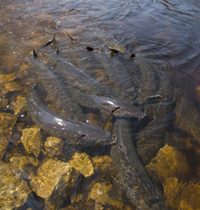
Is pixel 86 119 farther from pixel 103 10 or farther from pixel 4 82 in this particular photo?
pixel 103 10

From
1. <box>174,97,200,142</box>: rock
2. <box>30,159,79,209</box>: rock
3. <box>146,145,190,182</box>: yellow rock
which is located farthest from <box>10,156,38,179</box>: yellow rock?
<box>174,97,200,142</box>: rock

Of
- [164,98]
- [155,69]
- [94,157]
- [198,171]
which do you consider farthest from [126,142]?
[155,69]

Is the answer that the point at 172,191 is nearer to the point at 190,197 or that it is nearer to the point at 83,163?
the point at 190,197

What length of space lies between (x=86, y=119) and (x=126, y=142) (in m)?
1.13

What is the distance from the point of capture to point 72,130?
360cm

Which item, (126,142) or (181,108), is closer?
(126,142)

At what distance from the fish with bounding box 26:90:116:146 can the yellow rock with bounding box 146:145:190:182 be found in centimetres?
96

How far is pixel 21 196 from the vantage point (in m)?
2.71

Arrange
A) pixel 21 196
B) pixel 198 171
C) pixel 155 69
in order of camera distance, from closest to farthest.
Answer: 1. pixel 21 196
2. pixel 198 171
3. pixel 155 69

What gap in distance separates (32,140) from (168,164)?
284 cm

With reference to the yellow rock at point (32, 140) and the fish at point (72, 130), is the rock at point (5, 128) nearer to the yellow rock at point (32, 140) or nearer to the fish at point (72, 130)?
the yellow rock at point (32, 140)

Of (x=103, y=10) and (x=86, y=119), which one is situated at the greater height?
(x=103, y=10)

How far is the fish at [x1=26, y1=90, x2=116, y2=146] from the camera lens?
141 inches

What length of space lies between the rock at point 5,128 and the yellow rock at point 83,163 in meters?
1.41
